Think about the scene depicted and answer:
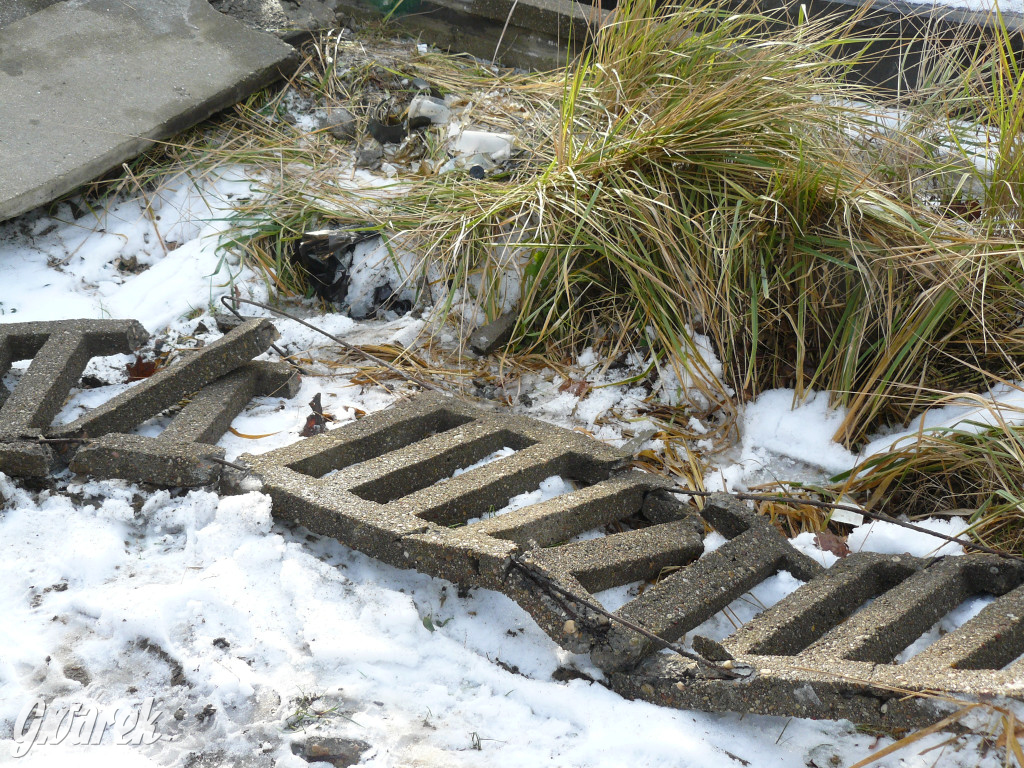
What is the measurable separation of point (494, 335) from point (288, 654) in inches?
58.2

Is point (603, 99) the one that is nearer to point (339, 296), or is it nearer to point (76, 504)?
point (339, 296)

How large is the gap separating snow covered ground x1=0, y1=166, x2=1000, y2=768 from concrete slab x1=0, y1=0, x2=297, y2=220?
165cm

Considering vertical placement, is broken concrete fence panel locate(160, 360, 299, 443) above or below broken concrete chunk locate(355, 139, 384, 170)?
below

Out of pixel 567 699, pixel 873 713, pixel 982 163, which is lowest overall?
pixel 567 699

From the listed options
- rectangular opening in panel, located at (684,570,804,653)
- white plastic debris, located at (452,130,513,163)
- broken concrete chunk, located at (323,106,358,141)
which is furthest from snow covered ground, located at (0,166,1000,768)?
broken concrete chunk, located at (323,106,358,141)

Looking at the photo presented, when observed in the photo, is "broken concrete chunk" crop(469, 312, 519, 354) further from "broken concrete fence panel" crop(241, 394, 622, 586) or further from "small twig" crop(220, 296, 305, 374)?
"small twig" crop(220, 296, 305, 374)

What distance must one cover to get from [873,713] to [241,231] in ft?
9.37

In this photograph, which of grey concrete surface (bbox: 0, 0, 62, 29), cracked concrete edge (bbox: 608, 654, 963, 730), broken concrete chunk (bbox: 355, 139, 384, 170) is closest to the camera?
Answer: cracked concrete edge (bbox: 608, 654, 963, 730)

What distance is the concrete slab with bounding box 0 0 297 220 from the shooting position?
11.0 ft

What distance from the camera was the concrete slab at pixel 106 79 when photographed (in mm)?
3361

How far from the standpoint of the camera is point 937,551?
2156 mm

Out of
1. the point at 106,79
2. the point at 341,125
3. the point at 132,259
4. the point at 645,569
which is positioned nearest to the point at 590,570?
the point at 645,569

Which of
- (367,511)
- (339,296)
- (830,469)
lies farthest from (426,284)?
(830,469)

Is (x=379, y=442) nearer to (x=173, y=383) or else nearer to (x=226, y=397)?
(x=226, y=397)
